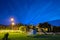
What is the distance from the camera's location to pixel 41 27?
29.8 metres

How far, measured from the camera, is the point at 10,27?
3412cm

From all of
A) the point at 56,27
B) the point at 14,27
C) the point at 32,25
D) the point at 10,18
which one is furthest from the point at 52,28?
the point at 10,18

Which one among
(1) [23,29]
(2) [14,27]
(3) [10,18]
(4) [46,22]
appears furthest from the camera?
(3) [10,18]

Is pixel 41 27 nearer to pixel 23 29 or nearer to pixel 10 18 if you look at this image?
pixel 23 29

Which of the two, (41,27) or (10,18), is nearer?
(41,27)

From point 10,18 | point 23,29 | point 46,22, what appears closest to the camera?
point 23,29

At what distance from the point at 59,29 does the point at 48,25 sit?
6.05ft

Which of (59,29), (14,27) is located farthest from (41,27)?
(14,27)

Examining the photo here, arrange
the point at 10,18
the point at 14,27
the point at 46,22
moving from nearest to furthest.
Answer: the point at 46,22
the point at 14,27
the point at 10,18

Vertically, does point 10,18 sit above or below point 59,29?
above

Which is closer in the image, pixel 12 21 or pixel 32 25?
pixel 32 25

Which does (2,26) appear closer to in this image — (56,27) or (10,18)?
(10,18)

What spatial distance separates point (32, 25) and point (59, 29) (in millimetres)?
4314

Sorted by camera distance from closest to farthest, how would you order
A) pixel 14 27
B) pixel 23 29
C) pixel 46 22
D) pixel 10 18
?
1. pixel 23 29
2. pixel 46 22
3. pixel 14 27
4. pixel 10 18
